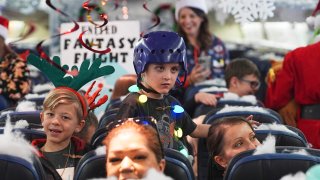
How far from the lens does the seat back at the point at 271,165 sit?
311 cm

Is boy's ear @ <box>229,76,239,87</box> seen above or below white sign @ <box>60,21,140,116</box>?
below

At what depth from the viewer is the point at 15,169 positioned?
2.92m

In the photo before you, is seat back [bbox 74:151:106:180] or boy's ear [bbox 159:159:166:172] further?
seat back [bbox 74:151:106:180]

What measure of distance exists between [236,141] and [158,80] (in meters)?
0.53

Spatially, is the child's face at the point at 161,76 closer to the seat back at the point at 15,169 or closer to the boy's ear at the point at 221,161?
the boy's ear at the point at 221,161

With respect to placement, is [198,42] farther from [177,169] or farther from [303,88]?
[177,169]

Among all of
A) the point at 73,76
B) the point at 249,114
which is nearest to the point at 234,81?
the point at 249,114

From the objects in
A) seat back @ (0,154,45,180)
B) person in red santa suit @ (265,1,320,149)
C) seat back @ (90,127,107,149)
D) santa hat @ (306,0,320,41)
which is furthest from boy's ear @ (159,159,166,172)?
santa hat @ (306,0,320,41)

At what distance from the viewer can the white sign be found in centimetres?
627

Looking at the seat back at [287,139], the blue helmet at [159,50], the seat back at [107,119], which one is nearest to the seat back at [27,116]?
the seat back at [107,119]

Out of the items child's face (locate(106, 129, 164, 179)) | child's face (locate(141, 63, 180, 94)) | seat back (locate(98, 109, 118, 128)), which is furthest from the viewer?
seat back (locate(98, 109, 118, 128))

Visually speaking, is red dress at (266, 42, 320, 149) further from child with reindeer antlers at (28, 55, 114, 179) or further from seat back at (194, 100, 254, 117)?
child with reindeer antlers at (28, 55, 114, 179)

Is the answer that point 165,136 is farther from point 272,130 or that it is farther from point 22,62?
point 22,62

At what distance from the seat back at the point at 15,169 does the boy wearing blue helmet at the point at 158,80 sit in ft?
3.23
